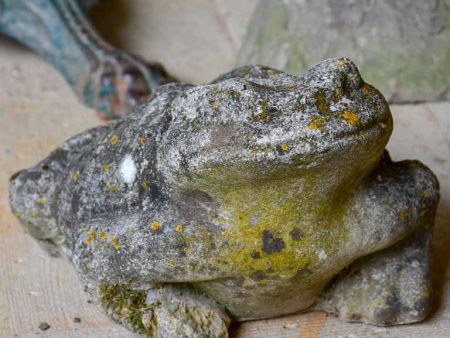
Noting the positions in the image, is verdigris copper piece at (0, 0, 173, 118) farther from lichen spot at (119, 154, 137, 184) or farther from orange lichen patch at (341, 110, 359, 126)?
orange lichen patch at (341, 110, 359, 126)

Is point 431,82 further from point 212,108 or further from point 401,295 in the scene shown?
point 212,108

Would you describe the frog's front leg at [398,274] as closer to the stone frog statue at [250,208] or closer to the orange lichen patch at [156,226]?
the stone frog statue at [250,208]

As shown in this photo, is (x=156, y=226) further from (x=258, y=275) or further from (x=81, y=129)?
(x=81, y=129)

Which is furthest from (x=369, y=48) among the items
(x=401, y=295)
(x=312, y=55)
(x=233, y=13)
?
(x=401, y=295)

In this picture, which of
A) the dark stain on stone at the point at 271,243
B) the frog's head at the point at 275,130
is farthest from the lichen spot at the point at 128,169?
the dark stain on stone at the point at 271,243

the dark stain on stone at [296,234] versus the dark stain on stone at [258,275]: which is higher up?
the dark stain on stone at [296,234]

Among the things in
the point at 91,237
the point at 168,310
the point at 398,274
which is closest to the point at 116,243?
the point at 91,237

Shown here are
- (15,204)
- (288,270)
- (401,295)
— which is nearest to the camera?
(288,270)
